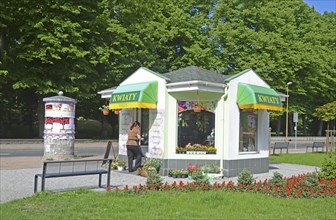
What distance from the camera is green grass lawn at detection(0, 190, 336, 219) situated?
25.2 feet

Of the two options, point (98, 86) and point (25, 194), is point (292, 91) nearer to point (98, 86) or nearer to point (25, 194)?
point (98, 86)

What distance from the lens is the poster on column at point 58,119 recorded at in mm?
19672

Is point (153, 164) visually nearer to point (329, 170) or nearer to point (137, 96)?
point (137, 96)

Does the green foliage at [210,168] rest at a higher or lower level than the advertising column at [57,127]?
lower

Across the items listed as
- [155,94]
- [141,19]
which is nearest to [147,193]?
[155,94]

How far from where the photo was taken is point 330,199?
979 cm

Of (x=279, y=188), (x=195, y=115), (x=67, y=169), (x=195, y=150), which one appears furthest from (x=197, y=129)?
(x=67, y=169)

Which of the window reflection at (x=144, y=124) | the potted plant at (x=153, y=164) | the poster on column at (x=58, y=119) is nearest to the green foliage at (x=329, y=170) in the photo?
the potted plant at (x=153, y=164)

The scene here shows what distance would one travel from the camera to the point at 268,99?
16281 millimetres

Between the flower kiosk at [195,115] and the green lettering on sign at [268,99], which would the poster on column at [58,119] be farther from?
the green lettering on sign at [268,99]

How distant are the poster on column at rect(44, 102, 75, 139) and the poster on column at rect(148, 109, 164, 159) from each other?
5534 mm

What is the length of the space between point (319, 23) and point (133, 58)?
111 feet

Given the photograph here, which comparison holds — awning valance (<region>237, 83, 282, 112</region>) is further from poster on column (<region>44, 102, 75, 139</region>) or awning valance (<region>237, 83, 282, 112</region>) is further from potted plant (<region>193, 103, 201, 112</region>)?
poster on column (<region>44, 102, 75, 139</region>)

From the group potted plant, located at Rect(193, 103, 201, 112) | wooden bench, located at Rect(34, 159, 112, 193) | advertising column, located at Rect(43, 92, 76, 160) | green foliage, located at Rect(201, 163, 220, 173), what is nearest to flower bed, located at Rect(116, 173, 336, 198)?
wooden bench, located at Rect(34, 159, 112, 193)
